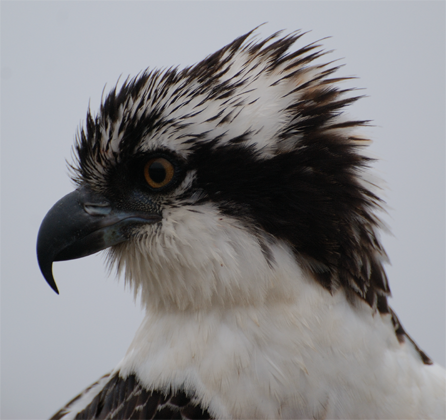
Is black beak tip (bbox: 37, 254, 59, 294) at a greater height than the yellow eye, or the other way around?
the yellow eye

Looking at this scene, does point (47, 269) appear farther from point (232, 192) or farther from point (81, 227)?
point (232, 192)

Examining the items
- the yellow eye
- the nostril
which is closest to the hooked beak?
the nostril

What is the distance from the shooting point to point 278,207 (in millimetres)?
1520

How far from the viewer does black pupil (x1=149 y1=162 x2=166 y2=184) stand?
157 cm

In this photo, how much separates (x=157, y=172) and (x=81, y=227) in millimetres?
350

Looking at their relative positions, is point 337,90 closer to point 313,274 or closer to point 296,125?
point 296,125

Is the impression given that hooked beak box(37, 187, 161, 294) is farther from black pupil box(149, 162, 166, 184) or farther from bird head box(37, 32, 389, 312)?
black pupil box(149, 162, 166, 184)

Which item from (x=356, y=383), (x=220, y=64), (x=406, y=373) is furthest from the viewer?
(x=220, y=64)

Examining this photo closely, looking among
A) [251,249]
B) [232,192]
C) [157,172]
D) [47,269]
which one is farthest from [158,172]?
[47,269]

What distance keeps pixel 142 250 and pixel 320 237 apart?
0.64m

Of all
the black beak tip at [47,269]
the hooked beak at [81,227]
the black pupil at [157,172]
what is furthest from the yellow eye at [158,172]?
the black beak tip at [47,269]

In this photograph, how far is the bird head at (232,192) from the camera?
1.52 metres

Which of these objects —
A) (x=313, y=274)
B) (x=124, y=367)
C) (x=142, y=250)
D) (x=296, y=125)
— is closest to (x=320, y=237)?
(x=313, y=274)

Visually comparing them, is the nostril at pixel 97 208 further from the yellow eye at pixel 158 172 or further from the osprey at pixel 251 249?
the yellow eye at pixel 158 172
